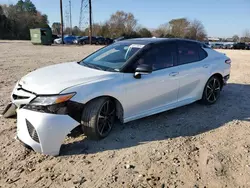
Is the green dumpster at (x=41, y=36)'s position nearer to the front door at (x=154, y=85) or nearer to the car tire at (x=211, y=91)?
the car tire at (x=211, y=91)

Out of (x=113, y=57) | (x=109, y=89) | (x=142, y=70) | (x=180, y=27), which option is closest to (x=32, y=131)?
(x=109, y=89)

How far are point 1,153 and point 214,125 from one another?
355cm

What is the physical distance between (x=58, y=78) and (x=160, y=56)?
1907 millimetres

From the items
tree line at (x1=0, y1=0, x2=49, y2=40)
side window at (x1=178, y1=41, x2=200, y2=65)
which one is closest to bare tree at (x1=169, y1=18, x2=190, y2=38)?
tree line at (x1=0, y1=0, x2=49, y2=40)

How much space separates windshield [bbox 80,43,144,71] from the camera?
13.2ft

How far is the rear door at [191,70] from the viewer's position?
467 centimetres

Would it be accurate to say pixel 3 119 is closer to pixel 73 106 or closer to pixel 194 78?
pixel 73 106

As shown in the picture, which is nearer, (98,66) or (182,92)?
(98,66)

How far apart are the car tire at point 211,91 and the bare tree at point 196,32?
60.4 m

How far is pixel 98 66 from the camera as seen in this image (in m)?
4.13

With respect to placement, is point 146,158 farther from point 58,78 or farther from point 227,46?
point 227,46

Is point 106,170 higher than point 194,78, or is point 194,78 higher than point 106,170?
point 194,78

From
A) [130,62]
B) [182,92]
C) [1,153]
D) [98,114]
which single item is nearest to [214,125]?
[182,92]

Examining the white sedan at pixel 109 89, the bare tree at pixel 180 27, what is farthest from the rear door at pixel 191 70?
the bare tree at pixel 180 27
